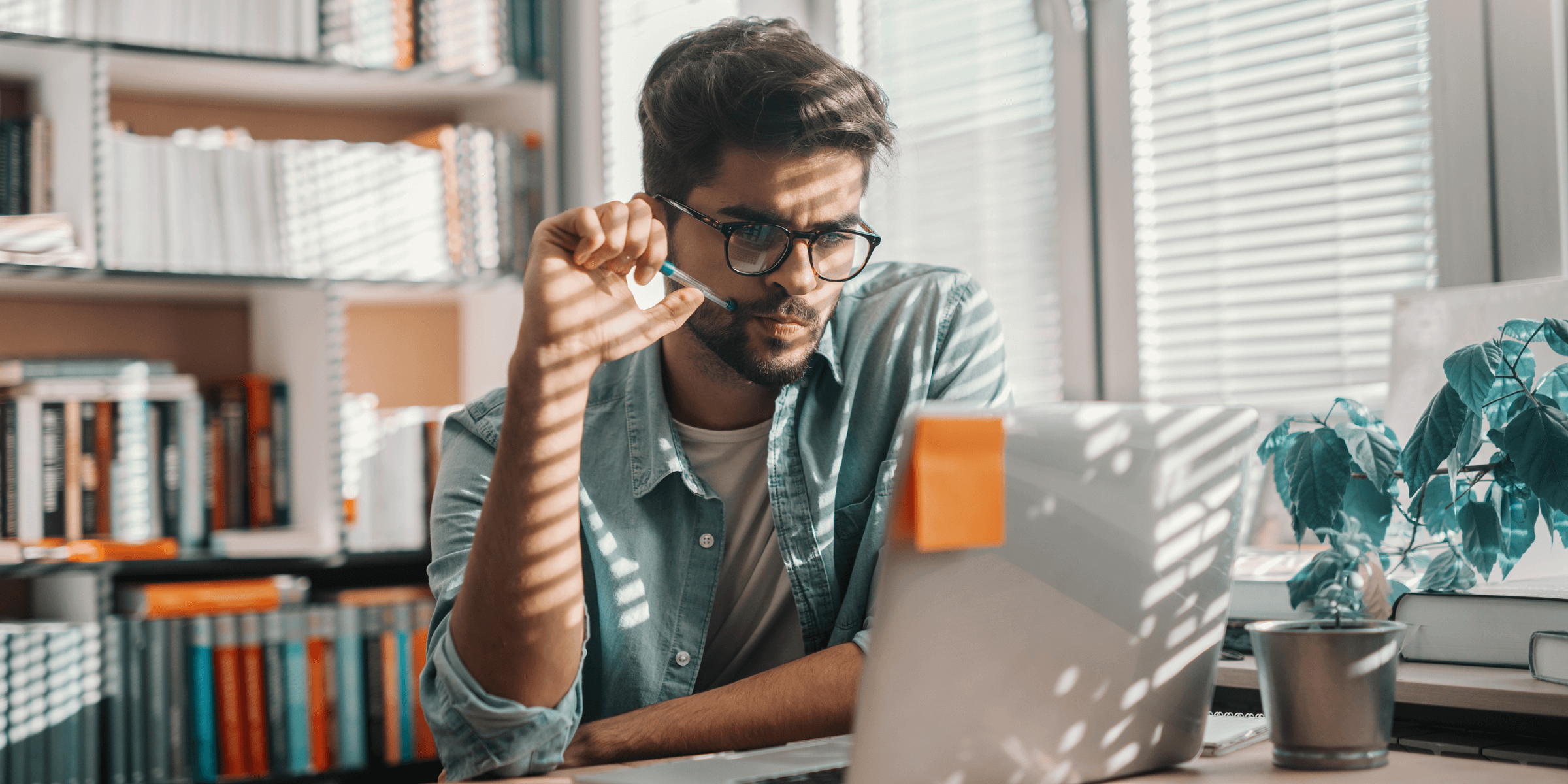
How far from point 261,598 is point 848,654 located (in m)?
1.44

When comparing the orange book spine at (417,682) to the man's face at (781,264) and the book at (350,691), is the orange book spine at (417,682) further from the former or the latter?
the man's face at (781,264)

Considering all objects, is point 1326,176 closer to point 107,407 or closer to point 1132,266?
point 1132,266

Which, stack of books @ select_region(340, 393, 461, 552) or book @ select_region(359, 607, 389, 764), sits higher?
stack of books @ select_region(340, 393, 461, 552)

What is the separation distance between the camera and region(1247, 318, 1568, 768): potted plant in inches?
33.1

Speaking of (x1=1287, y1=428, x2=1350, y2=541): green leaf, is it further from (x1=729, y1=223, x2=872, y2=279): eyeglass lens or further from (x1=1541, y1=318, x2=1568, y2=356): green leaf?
(x1=729, y1=223, x2=872, y2=279): eyeglass lens

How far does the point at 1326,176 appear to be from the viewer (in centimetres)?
173

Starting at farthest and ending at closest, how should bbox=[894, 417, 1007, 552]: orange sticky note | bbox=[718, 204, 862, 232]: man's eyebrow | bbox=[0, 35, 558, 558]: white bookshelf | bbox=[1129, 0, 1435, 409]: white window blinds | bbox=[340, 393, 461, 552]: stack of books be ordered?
bbox=[340, 393, 461, 552]: stack of books, bbox=[0, 35, 558, 558]: white bookshelf, bbox=[1129, 0, 1435, 409]: white window blinds, bbox=[718, 204, 862, 232]: man's eyebrow, bbox=[894, 417, 1007, 552]: orange sticky note

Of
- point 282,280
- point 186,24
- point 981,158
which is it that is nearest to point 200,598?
point 282,280

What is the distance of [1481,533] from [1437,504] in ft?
0.14

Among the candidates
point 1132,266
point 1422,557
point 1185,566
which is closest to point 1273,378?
point 1132,266

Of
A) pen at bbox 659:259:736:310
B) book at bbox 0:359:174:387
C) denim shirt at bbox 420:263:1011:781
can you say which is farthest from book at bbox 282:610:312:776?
pen at bbox 659:259:736:310

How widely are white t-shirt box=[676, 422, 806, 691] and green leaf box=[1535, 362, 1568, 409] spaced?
755 millimetres

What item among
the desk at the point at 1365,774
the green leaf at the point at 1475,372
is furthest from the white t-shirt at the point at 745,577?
the green leaf at the point at 1475,372

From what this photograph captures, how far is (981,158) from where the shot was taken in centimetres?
218
